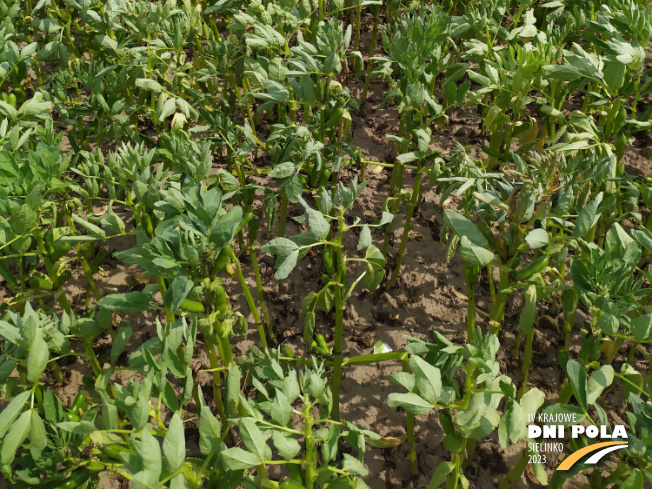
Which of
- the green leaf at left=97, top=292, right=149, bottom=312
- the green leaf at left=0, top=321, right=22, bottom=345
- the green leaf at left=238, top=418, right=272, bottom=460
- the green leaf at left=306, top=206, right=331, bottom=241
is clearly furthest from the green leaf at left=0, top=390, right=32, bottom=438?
the green leaf at left=306, top=206, right=331, bottom=241

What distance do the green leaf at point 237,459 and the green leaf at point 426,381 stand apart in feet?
1.33

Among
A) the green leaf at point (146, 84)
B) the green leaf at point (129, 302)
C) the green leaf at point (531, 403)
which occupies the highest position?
the green leaf at point (146, 84)

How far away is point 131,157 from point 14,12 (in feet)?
5.54

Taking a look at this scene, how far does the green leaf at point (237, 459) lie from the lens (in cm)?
115

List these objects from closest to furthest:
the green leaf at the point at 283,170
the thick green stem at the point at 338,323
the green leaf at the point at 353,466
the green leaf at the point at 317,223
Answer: the green leaf at the point at 353,466
the green leaf at the point at 317,223
the thick green stem at the point at 338,323
the green leaf at the point at 283,170

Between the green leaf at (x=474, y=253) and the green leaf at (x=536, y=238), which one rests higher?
the green leaf at (x=536, y=238)

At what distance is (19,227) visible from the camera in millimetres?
1613

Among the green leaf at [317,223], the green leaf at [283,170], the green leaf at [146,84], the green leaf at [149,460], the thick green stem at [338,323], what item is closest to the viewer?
the green leaf at [149,460]

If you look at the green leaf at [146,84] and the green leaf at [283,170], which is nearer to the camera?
the green leaf at [283,170]

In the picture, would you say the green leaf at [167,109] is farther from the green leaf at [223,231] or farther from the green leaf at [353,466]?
the green leaf at [353,466]

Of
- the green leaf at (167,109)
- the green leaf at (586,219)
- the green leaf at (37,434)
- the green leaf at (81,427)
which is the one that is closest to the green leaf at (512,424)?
the green leaf at (586,219)

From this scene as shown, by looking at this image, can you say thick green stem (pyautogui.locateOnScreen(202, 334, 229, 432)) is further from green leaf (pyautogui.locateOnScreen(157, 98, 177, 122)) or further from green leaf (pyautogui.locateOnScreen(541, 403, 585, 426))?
green leaf (pyautogui.locateOnScreen(157, 98, 177, 122))

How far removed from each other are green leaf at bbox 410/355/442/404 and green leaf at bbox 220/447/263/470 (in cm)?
40

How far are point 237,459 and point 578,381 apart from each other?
2.71 ft
